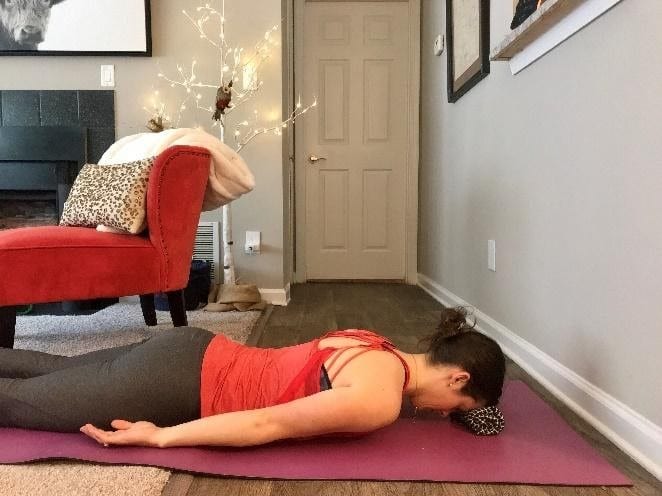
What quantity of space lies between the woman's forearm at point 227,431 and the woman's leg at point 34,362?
271 mm

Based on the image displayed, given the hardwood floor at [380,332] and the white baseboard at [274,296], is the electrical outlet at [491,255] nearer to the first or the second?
the hardwood floor at [380,332]

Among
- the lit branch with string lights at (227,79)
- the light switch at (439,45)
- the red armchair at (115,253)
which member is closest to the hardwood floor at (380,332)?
the red armchair at (115,253)

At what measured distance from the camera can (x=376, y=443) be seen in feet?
4.12

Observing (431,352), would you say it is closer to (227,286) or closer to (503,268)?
(503,268)

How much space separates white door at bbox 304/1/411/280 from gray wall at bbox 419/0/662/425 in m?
1.68

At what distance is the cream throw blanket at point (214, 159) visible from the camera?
2.21 meters

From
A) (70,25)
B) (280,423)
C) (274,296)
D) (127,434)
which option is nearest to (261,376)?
(280,423)

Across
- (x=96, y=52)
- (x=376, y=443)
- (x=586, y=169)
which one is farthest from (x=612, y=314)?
(x=96, y=52)

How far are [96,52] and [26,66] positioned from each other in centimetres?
41

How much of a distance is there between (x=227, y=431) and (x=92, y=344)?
129cm

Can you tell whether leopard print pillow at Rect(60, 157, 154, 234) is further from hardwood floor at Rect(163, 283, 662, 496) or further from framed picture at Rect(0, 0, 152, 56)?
framed picture at Rect(0, 0, 152, 56)

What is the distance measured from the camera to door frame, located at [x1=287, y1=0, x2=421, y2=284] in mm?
4242

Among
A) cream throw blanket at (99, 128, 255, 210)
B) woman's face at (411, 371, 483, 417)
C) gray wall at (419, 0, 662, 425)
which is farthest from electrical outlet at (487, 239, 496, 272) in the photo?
woman's face at (411, 371, 483, 417)

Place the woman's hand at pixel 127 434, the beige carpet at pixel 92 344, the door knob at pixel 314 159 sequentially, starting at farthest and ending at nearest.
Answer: the door knob at pixel 314 159
the woman's hand at pixel 127 434
the beige carpet at pixel 92 344
